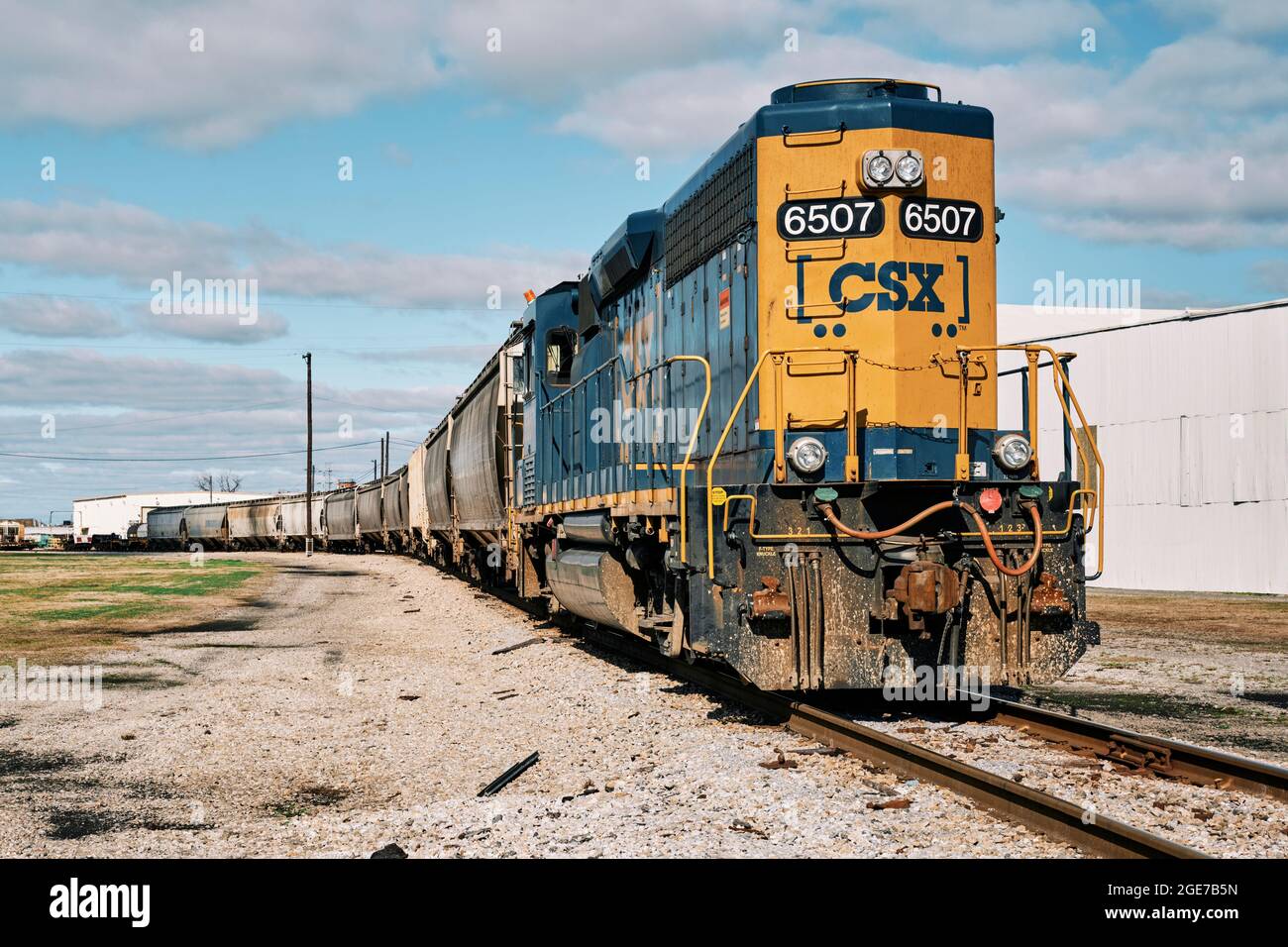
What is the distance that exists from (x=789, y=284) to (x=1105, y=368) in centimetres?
2309

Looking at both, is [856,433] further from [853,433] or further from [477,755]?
[477,755]

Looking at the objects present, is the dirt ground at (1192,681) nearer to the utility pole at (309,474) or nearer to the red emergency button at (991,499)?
the red emergency button at (991,499)

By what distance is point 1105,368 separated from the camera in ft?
94.7

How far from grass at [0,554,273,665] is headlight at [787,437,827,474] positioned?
9658 mm

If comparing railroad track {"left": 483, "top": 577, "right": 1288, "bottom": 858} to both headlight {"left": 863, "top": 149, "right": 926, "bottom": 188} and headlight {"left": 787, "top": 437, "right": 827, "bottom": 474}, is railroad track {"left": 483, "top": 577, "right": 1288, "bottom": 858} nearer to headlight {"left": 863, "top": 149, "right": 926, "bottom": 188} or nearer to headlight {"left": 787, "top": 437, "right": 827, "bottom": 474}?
headlight {"left": 787, "top": 437, "right": 827, "bottom": 474}

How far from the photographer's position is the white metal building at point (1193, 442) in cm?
2506

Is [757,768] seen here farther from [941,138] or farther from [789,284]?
[941,138]

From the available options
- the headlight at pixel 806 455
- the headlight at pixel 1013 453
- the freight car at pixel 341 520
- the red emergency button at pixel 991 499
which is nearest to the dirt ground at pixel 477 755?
the headlight at pixel 806 455

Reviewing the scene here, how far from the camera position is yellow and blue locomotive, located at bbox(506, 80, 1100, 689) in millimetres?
7691

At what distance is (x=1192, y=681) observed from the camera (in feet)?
35.5

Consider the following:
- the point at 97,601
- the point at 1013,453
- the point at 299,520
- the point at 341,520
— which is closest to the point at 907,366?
the point at 1013,453

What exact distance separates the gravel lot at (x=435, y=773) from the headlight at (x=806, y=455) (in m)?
1.87

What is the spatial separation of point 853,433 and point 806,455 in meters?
0.40
